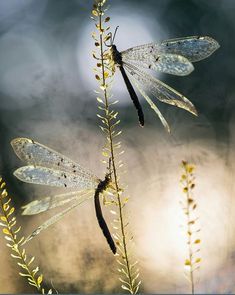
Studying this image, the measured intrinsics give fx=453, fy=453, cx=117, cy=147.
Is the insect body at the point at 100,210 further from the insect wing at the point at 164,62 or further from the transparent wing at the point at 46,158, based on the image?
the insect wing at the point at 164,62

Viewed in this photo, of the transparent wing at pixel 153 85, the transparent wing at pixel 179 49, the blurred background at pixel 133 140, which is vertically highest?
the transparent wing at pixel 179 49

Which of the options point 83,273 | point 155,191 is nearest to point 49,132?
point 155,191

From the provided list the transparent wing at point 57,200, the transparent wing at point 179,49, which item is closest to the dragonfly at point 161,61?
the transparent wing at point 179,49

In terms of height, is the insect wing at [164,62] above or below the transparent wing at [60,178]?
above

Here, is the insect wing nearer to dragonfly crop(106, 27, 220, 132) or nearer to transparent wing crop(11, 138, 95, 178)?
dragonfly crop(106, 27, 220, 132)

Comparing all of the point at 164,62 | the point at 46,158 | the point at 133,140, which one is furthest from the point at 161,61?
the point at 133,140

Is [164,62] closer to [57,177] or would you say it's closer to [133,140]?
[57,177]

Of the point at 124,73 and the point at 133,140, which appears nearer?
the point at 124,73
